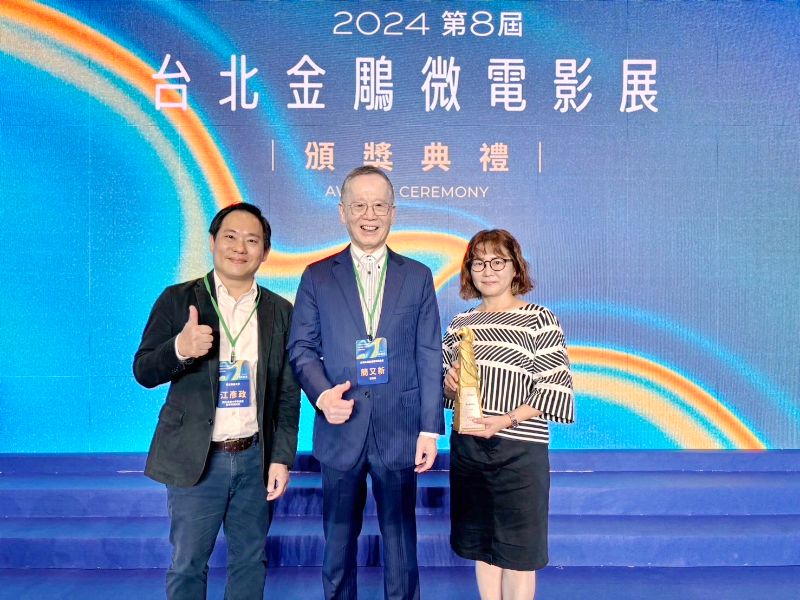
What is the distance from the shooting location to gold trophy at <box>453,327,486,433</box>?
1.86 meters

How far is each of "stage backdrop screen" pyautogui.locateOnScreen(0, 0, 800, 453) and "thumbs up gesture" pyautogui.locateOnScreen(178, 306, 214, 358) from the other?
231cm

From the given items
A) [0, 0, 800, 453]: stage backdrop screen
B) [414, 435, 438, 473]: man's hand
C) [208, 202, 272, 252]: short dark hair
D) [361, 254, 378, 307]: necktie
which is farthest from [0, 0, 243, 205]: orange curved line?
[414, 435, 438, 473]: man's hand

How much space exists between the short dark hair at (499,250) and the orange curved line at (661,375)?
6.73ft

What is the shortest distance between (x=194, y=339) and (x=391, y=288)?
1.99 ft

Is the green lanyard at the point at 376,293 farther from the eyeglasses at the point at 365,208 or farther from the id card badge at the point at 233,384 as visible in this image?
the id card badge at the point at 233,384

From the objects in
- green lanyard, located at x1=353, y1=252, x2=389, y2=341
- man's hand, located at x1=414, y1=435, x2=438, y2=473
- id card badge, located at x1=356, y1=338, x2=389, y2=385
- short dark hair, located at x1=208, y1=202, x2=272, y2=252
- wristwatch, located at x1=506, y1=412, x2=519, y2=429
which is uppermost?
short dark hair, located at x1=208, y1=202, x2=272, y2=252

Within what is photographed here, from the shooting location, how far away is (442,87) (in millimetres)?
3902

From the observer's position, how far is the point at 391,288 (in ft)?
Answer: 6.01

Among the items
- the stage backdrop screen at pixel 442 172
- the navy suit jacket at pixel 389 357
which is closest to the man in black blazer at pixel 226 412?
the navy suit jacket at pixel 389 357

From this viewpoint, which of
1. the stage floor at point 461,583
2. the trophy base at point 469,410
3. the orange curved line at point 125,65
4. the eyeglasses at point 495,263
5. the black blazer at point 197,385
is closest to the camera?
Answer: the black blazer at point 197,385

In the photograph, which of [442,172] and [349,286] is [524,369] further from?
[442,172]

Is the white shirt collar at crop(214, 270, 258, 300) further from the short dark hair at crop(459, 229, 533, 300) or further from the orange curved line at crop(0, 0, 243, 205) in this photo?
the orange curved line at crop(0, 0, 243, 205)

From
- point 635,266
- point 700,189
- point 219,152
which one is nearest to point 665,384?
point 635,266

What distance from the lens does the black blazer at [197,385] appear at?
175 cm
